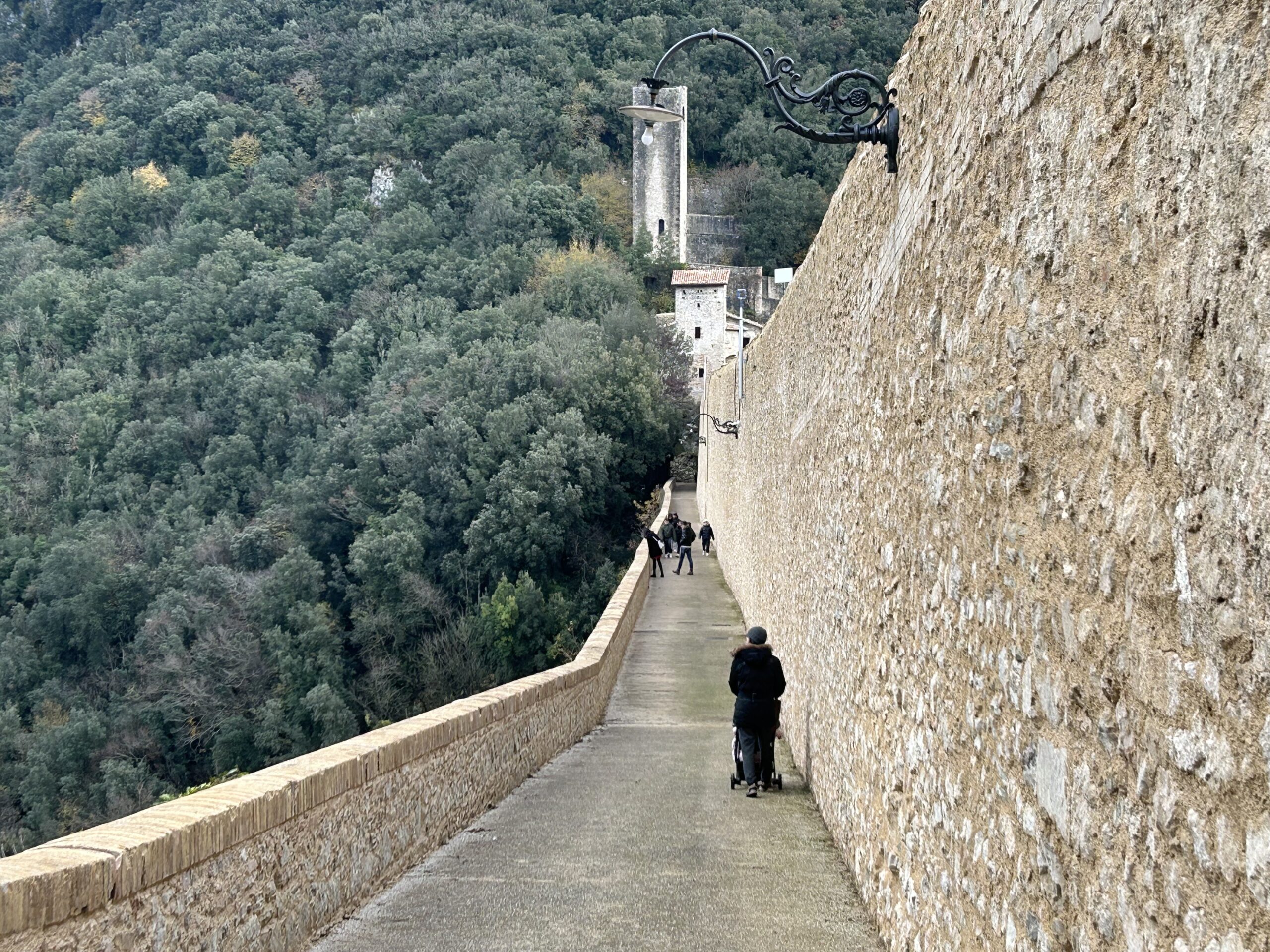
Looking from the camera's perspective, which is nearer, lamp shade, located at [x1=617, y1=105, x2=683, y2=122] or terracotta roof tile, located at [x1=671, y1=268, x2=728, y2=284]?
lamp shade, located at [x1=617, y1=105, x2=683, y2=122]

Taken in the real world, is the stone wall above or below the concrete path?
above

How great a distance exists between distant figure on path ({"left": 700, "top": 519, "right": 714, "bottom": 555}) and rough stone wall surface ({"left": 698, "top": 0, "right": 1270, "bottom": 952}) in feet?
74.5

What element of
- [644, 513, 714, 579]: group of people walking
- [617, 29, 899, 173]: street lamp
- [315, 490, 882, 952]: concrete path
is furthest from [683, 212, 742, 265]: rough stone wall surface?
[617, 29, 899, 173]: street lamp

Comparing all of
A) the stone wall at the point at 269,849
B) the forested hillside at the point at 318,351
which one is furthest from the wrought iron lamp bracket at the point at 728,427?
the stone wall at the point at 269,849

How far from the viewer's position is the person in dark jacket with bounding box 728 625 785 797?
8.35 metres

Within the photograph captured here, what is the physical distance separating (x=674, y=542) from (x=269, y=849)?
24.1 meters

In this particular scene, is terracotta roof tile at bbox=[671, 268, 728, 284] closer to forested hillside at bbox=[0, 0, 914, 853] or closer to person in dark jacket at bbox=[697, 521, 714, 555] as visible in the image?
forested hillside at bbox=[0, 0, 914, 853]

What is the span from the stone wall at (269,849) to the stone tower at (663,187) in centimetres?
5637

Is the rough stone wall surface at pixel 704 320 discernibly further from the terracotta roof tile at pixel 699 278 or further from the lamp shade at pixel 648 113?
the lamp shade at pixel 648 113

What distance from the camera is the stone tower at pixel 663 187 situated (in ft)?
206

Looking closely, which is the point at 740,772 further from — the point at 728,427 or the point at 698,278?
the point at 698,278

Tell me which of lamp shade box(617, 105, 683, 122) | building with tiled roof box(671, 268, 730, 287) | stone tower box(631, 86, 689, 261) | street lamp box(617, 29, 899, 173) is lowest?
street lamp box(617, 29, 899, 173)

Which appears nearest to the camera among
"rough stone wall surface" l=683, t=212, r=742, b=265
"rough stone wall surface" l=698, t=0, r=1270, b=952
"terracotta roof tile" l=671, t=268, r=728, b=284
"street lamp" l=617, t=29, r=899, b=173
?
"rough stone wall surface" l=698, t=0, r=1270, b=952

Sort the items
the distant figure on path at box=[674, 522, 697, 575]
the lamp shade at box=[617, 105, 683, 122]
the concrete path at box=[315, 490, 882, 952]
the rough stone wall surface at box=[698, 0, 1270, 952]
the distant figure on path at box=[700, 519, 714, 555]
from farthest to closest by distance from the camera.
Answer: the distant figure on path at box=[700, 519, 714, 555]
the distant figure on path at box=[674, 522, 697, 575]
the lamp shade at box=[617, 105, 683, 122]
the concrete path at box=[315, 490, 882, 952]
the rough stone wall surface at box=[698, 0, 1270, 952]
